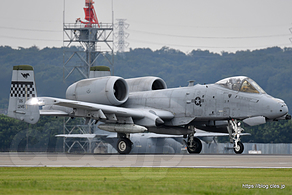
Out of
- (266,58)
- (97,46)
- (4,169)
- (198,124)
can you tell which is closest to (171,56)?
(266,58)

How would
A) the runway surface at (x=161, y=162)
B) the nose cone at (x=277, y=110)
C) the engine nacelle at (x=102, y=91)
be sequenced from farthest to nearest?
the engine nacelle at (x=102, y=91), the nose cone at (x=277, y=110), the runway surface at (x=161, y=162)

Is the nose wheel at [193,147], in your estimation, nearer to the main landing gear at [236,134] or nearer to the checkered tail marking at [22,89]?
the main landing gear at [236,134]

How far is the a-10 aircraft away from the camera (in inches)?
933

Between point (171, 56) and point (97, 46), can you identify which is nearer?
point (97, 46)

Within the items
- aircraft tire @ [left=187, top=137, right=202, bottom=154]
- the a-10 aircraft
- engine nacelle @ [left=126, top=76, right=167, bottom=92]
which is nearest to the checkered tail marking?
the a-10 aircraft

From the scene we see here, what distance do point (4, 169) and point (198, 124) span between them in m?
14.2

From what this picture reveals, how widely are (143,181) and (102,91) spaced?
1582 cm

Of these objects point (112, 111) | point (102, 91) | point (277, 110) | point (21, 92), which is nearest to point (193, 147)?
point (112, 111)

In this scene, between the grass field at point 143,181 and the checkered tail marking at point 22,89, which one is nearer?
the grass field at point 143,181

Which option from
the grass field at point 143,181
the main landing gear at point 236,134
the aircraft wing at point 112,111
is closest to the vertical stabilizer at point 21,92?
the aircraft wing at point 112,111

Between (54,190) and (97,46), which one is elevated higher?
(97,46)

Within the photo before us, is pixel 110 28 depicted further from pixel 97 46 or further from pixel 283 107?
pixel 283 107

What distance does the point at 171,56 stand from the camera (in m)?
168

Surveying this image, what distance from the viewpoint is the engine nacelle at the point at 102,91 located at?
86.5 ft
